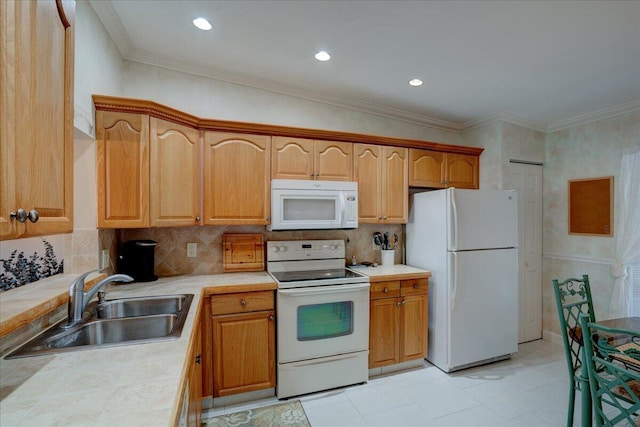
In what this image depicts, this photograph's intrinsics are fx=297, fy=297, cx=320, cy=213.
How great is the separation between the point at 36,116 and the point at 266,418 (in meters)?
2.18

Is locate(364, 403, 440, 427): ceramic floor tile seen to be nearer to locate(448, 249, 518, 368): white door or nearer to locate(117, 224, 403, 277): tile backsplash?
locate(448, 249, 518, 368): white door

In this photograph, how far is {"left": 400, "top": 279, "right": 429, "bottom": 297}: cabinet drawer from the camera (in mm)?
2695

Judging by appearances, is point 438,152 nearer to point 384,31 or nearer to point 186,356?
point 384,31

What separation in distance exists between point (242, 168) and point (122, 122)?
0.87 meters

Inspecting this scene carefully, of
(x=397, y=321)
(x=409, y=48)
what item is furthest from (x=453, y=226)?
(x=409, y=48)

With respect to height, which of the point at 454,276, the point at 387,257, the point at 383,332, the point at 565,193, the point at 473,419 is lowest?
the point at 473,419

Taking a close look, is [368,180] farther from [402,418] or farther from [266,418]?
[266,418]

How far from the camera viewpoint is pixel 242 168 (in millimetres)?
2490

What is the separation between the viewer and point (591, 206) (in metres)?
3.10

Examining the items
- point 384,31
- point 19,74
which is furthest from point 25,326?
point 384,31

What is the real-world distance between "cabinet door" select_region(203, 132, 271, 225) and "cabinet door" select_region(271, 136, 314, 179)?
0.20ft

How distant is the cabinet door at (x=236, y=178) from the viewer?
2408 millimetres

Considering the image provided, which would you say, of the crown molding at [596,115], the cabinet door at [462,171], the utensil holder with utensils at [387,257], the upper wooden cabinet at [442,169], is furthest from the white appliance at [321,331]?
the crown molding at [596,115]

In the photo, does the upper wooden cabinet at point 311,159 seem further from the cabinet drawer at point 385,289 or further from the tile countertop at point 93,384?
the tile countertop at point 93,384
